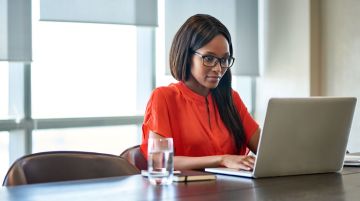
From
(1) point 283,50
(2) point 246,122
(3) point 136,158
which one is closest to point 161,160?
(3) point 136,158

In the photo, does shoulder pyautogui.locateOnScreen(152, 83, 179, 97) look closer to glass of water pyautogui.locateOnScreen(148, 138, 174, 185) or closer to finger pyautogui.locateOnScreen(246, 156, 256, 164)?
finger pyautogui.locateOnScreen(246, 156, 256, 164)

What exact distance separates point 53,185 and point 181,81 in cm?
109

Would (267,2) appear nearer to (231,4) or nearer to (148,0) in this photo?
(231,4)

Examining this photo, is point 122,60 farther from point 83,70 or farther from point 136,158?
point 136,158

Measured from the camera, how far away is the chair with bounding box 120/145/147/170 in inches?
96.0

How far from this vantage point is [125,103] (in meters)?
4.18

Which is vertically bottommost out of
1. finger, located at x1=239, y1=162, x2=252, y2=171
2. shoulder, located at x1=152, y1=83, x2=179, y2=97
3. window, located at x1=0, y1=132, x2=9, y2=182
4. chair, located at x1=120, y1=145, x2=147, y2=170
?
window, located at x1=0, y1=132, x2=9, y2=182

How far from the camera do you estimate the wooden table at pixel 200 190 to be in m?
1.58

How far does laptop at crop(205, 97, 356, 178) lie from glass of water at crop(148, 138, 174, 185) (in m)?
0.30

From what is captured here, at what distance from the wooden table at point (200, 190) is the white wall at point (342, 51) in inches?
101

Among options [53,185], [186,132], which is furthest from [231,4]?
[53,185]

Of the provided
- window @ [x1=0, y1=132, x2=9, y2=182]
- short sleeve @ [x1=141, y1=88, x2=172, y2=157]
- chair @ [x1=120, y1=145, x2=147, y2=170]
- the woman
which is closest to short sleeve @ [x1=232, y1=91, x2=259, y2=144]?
the woman

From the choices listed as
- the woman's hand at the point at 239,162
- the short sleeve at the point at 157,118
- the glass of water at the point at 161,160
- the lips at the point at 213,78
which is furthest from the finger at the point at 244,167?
the lips at the point at 213,78

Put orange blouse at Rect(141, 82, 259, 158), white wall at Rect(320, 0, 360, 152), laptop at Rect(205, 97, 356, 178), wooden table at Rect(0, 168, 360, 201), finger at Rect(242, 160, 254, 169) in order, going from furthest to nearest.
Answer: white wall at Rect(320, 0, 360, 152)
orange blouse at Rect(141, 82, 259, 158)
finger at Rect(242, 160, 254, 169)
laptop at Rect(205, 97, 356, 178)
wooden table at Rect(0, 168, 360, 201)
